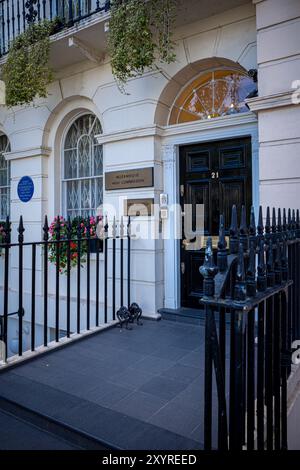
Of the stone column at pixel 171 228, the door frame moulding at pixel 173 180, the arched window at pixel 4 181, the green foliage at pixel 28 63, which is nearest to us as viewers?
the door frame moulding at pixel 173 180

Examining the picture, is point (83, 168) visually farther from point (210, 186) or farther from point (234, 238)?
point (234, 238)

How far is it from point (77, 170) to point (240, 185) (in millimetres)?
3138

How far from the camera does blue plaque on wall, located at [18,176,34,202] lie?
6524 mm

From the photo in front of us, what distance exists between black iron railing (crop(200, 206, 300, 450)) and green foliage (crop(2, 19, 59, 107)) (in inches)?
181

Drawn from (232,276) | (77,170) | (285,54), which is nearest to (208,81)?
(285,54)

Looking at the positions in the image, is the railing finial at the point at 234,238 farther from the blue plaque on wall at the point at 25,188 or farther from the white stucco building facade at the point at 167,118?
the blue plaque on wall at the point at 25,188

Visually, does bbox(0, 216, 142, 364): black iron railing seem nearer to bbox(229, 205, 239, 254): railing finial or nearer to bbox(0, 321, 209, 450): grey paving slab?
bbox(0, 321, 209, 450): grey paving slab

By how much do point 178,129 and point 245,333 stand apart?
3869 mm

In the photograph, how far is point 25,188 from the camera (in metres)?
6.61

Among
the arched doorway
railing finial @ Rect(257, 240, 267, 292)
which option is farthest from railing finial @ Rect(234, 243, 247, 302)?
the arched doorway

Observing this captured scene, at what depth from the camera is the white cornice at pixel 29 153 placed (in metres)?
6.35

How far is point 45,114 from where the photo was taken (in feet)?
20.7

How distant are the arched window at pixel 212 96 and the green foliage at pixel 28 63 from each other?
83.7 inches

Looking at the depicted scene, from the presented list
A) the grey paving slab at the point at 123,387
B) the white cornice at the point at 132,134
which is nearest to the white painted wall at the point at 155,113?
the white cornice at the point at 132,134
